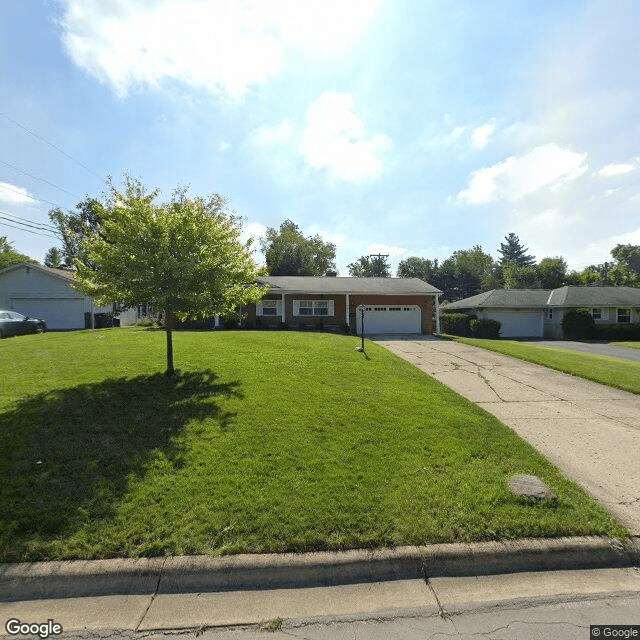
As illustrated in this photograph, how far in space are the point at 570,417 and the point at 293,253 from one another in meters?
43.4

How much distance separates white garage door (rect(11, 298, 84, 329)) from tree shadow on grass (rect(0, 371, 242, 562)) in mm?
18925

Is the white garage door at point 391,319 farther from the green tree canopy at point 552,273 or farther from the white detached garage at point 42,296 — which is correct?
the green tree canopy at point 552,273

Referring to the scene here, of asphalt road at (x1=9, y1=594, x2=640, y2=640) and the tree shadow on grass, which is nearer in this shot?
asphalt road at (x1=9, y1=594, x2=640, y2=640)

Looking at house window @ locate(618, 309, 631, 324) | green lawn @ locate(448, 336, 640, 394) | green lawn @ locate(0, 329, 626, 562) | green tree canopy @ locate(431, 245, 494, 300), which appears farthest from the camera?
green tree canopy @ locate(431, 245, 494, 300)

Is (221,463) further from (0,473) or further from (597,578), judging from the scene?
(597,578)

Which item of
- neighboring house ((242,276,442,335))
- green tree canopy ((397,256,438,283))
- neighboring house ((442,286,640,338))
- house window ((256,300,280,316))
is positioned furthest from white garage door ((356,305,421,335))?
green tree canopy ((397,256,438,283))

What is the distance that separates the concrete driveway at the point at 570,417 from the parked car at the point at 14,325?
17.9m

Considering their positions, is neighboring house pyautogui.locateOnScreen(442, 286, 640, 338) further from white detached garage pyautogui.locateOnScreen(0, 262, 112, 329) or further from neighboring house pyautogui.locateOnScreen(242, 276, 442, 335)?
white detached garage pyautogui.locateOnScreen(0, 262, 112, 329)

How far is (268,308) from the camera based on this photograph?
912 inches

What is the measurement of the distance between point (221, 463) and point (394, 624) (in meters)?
2.48

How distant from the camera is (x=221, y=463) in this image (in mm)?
4133

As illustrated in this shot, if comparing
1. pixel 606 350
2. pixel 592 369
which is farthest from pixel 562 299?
pixel 592 369

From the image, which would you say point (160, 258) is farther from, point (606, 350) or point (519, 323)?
point (519, 323)

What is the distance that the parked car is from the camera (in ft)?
51.8
